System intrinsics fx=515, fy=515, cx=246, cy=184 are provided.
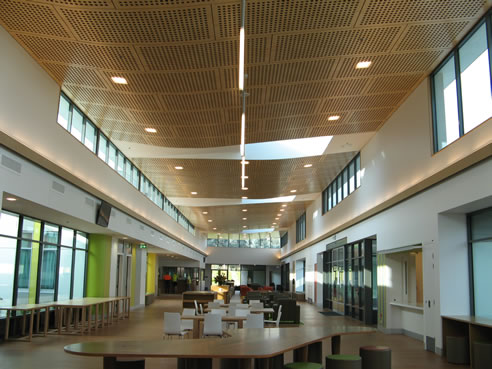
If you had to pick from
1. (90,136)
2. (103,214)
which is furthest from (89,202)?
(90,136)

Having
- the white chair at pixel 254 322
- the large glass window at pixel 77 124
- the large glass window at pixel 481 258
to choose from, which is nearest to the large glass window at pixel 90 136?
the large glass window at pixel 77 124

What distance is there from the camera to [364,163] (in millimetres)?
15523

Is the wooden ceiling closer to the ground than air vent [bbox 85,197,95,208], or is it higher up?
higher up

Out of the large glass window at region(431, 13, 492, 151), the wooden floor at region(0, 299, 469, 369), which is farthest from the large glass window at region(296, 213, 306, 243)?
the large glass window at region(431, 13, 492, 151)

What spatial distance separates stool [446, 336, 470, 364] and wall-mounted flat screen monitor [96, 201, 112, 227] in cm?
863

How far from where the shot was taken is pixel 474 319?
840cm

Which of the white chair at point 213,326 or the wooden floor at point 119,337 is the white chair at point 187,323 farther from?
the white chair at point 213,326

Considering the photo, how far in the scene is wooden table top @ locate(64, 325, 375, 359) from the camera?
16.4 feet

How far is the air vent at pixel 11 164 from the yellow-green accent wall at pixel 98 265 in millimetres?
8301

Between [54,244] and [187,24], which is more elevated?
[187,24]

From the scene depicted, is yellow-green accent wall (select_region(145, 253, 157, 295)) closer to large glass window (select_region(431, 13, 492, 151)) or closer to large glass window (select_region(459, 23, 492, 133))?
large glass window (select_region(431, 13, 492, 151))

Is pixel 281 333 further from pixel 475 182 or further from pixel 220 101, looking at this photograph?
pixel 220 101

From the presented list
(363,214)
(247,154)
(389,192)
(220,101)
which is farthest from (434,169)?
(247,154)

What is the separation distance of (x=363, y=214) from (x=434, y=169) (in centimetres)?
543
